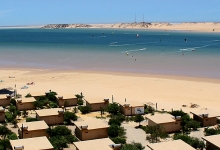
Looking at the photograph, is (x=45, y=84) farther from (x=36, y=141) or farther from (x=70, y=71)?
(x=36, y=141)

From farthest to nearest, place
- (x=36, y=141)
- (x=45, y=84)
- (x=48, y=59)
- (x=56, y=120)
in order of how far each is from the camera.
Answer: (x=48, y=59)
(x=45, y=84)
(x=56, y=120)
(x=36, y=141)

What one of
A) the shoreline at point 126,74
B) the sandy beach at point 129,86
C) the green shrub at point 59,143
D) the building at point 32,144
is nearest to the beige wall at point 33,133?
the green shrub at point 59,143

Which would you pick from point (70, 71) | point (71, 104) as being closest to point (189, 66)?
point (70, 71)

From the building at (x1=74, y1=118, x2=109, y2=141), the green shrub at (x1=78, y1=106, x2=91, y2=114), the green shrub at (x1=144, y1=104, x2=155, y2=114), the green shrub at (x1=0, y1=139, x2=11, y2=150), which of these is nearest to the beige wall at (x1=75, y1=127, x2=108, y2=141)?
the building at (x1=74, y1=118, x2=109, y2=141)

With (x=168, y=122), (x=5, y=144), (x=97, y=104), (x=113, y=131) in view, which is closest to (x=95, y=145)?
(x=113, y=131)

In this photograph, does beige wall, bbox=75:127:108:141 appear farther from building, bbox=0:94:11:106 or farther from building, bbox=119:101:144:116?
building, bbox=0:94:11:106

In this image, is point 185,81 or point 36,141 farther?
point 185,81
